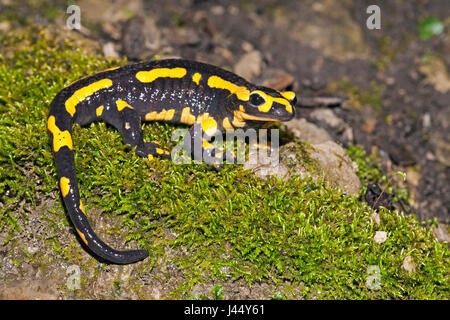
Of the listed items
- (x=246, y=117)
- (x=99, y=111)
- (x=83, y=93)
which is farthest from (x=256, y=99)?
(x=83, y=93)

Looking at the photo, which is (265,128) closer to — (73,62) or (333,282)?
(333,282)

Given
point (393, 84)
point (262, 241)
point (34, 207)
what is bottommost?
point (262, 241)

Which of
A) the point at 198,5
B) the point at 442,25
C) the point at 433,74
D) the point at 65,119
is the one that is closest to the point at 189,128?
the point at 65,119

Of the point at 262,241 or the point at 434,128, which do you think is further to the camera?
the point at 434,128

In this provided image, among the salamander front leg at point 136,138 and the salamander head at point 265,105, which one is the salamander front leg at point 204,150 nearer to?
the salamander front leg at point 136,138

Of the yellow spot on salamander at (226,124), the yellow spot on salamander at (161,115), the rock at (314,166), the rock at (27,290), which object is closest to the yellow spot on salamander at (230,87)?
the yellow spot on salamander at (226,124)

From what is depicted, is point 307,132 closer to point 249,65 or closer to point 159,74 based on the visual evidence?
point 249,65
